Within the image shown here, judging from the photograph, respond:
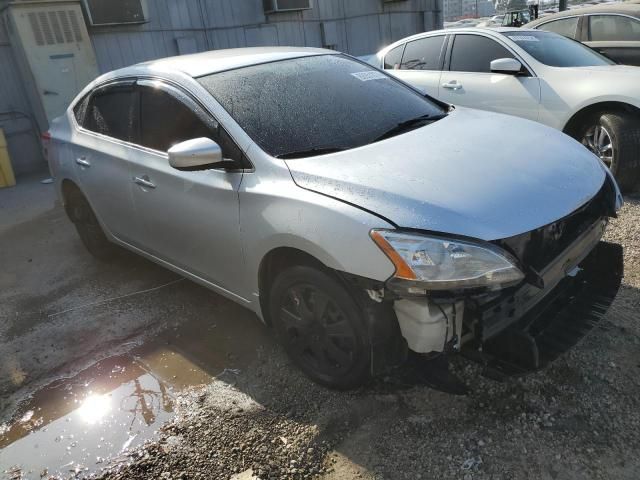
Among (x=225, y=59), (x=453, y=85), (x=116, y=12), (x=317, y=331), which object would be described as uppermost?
(x=116, y=12)

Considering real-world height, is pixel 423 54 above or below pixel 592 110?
above

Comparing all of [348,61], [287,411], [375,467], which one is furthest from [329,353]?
[348,61]

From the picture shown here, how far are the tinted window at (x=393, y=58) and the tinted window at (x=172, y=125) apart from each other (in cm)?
377

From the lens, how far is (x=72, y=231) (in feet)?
18.5

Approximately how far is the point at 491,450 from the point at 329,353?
33.0 inches

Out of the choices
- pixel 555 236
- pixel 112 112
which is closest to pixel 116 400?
pixel 112 112

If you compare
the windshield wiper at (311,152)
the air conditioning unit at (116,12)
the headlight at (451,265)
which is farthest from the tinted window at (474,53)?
the air conditioning unit at (116,12)

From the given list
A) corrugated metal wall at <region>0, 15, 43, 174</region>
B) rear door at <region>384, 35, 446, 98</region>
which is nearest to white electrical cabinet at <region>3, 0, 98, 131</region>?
corrugated metal wall at <region>0, 15, 43, 174</region>

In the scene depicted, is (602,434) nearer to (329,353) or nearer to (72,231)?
(329,353)

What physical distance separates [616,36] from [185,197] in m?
6.43

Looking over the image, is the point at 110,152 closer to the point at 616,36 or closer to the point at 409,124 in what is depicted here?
the point at 409,124

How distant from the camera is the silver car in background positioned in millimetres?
2082

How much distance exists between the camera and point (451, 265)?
6.63 feet

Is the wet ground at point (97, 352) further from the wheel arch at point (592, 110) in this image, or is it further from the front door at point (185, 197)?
the wheel arch at point (592, 110)
